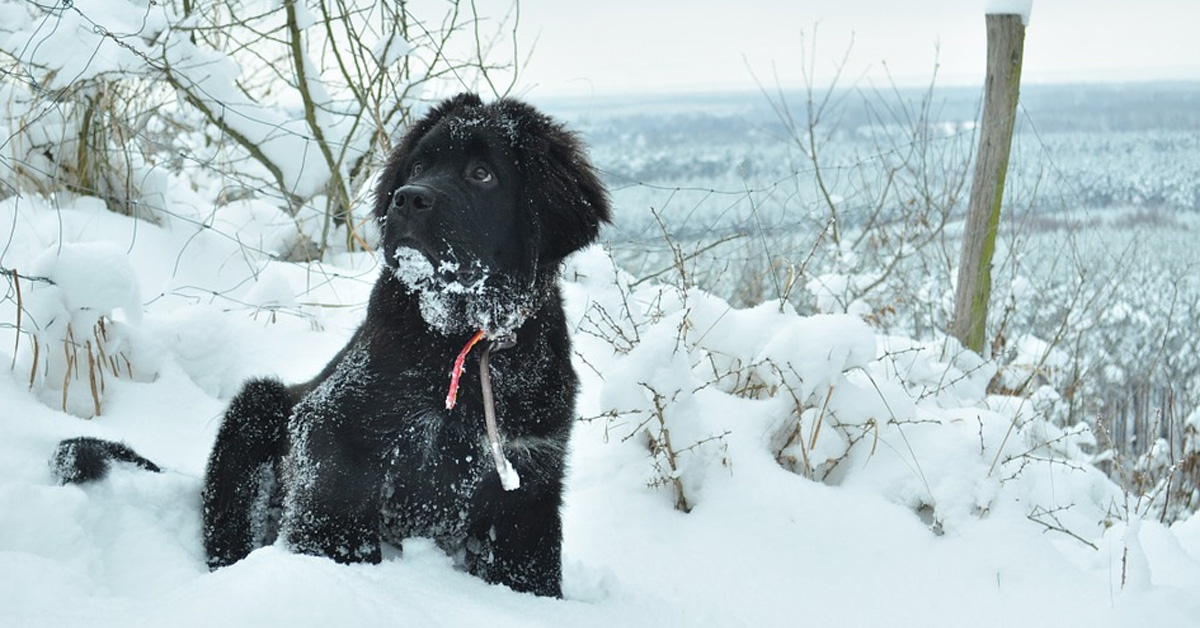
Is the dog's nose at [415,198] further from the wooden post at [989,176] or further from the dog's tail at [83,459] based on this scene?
the wooden post at [989,176]

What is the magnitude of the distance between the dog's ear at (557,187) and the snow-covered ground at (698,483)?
0.66 metres

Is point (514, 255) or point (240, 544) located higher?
point (514, 255)

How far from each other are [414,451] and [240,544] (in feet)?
2.62

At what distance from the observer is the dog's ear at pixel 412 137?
10.5 feet

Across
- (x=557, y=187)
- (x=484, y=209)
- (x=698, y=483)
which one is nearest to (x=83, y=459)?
(x=484, y=209)

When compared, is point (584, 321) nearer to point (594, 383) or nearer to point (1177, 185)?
point (594, 383)

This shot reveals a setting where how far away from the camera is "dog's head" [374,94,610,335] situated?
2789 millimetres

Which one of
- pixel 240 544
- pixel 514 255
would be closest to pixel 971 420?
pixel 514 255

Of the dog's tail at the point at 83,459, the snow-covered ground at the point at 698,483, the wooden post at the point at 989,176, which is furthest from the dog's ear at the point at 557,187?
the wooden post at the point at 989,176

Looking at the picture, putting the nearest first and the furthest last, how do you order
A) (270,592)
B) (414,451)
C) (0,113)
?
(270,592) < (414,451) < (0,113)

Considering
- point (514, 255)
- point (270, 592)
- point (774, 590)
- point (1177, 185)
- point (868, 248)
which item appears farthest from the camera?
point (1177, 185)

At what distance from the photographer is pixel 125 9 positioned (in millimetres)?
4348

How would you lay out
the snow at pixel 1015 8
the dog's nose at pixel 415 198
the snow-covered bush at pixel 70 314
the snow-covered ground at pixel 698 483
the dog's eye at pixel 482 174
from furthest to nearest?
1. the snow at pixel 1015 8
2. the snow-covered bush at pixel 70 314
3. the dog's eye at pixel 482 174
4. the snow-covered ground at pixel 698 483
5. the dog's nose at pixel 415 198

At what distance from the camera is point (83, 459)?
9.41ft
